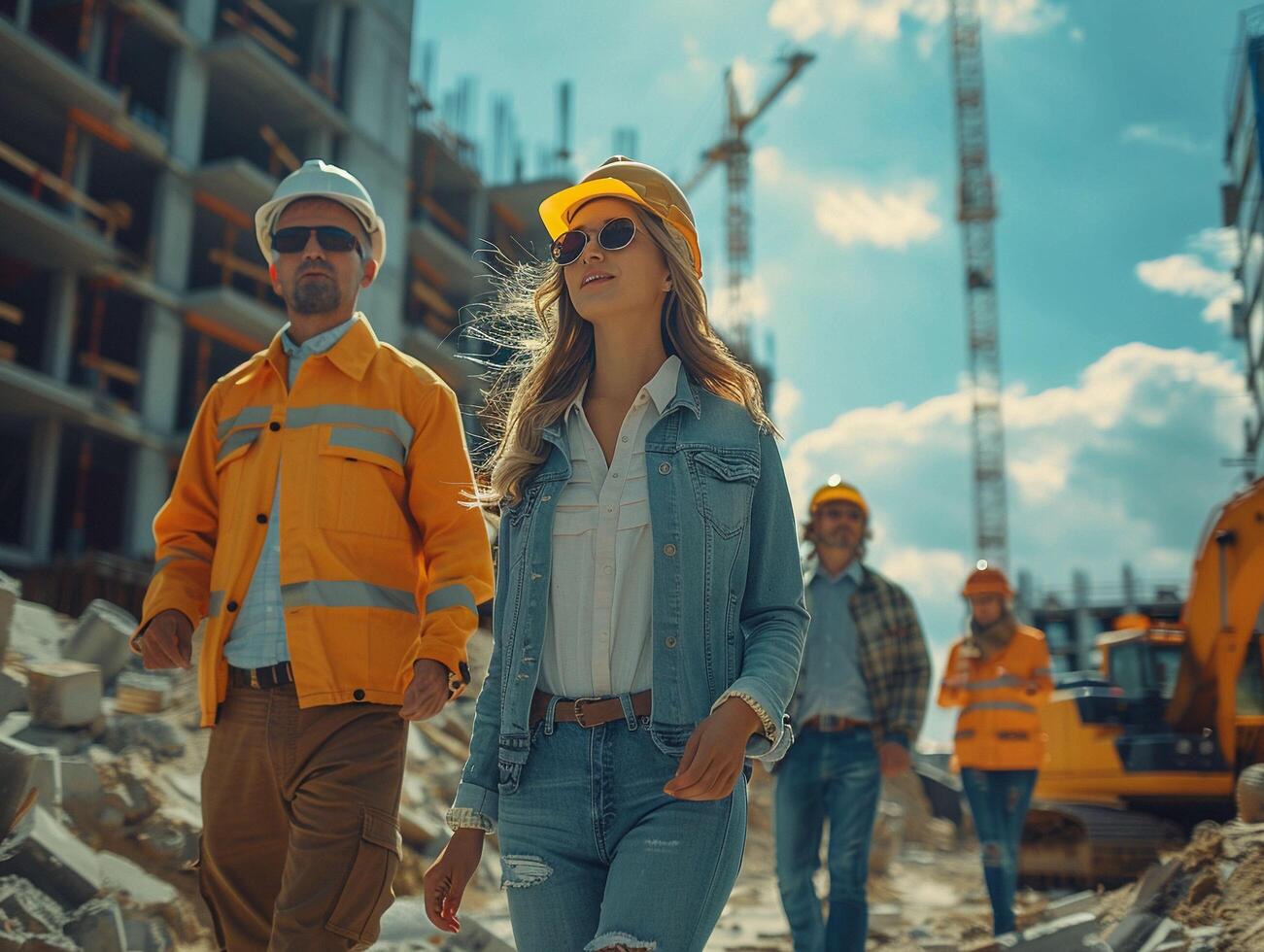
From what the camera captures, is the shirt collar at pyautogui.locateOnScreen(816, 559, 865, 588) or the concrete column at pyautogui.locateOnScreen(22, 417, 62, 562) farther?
the concrete column at pyautogui.locateOnScreen(22, 417, 62, 562)

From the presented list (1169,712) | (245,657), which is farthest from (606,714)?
(1169,712)

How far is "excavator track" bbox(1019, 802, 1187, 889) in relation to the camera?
37.2 feet

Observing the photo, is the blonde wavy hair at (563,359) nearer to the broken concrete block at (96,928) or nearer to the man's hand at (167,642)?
the man's hand at (167,642)

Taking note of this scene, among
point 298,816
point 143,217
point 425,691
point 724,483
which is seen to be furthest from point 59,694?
point 143,217

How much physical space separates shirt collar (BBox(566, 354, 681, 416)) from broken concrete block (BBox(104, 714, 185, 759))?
6.34m

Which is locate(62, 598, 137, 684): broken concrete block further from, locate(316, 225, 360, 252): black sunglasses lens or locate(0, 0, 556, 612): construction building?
locate(0, 0, 556, 612): construction building

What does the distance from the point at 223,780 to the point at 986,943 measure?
14.3 feet

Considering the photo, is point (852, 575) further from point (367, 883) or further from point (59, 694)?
point (59, 694)

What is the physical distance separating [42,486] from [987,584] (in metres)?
20.2

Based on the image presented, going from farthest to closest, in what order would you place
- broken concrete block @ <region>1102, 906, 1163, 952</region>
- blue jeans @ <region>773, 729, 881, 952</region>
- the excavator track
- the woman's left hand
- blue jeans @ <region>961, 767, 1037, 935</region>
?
the excavator track → blue jeans @ <region>961, 767, 1037, 935</region> → broken concrete block @ <region>1102, 906, 1163, 952</region> → blue jeans @ <region>773, 729, 881, 952</region> → the woman's left hand

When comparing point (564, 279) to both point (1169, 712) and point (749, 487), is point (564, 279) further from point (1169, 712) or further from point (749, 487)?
point (1169, 712)

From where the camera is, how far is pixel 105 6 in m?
24.4

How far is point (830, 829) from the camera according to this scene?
5016 millimetres

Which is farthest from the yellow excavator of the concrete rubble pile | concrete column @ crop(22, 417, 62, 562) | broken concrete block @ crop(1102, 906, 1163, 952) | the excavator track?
concrete column @ crop(22, 417, 62, 562)
